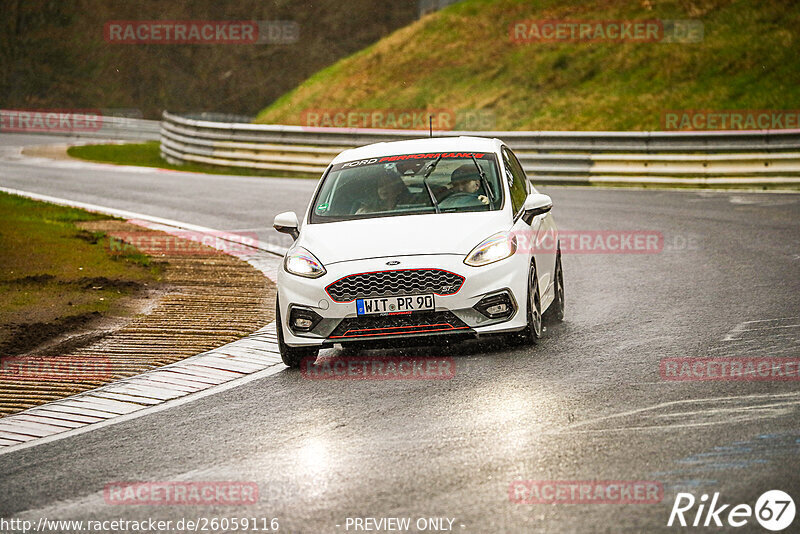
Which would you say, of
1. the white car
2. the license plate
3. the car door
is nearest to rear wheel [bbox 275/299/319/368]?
the white car

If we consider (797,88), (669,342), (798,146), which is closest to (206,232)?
(669,342)

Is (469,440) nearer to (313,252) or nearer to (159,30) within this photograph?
(313,252)

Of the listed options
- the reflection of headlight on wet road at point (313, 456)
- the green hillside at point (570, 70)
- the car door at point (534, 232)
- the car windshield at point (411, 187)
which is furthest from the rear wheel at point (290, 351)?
the green hillside at point (570, 70)

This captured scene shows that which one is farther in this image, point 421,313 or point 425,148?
point 425,148

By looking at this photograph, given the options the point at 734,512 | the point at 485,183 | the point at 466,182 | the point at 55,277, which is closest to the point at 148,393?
the point at 466,182

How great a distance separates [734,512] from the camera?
510 centimetres

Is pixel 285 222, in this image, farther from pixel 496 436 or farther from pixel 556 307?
pixel 496 436

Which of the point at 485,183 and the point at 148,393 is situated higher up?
the point at 485,183

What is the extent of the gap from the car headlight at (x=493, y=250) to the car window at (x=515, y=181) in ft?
1.92

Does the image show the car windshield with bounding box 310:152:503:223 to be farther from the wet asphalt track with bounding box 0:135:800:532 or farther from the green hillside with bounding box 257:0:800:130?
the green hillside with bounding box 257:0:800:130

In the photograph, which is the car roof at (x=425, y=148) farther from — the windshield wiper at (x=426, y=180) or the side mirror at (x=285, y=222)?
the side mirror at (x=285, y=222)

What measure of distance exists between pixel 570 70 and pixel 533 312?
2485 cm

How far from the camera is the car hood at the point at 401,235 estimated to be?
888cm

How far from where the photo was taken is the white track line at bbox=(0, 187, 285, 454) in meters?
7.49
